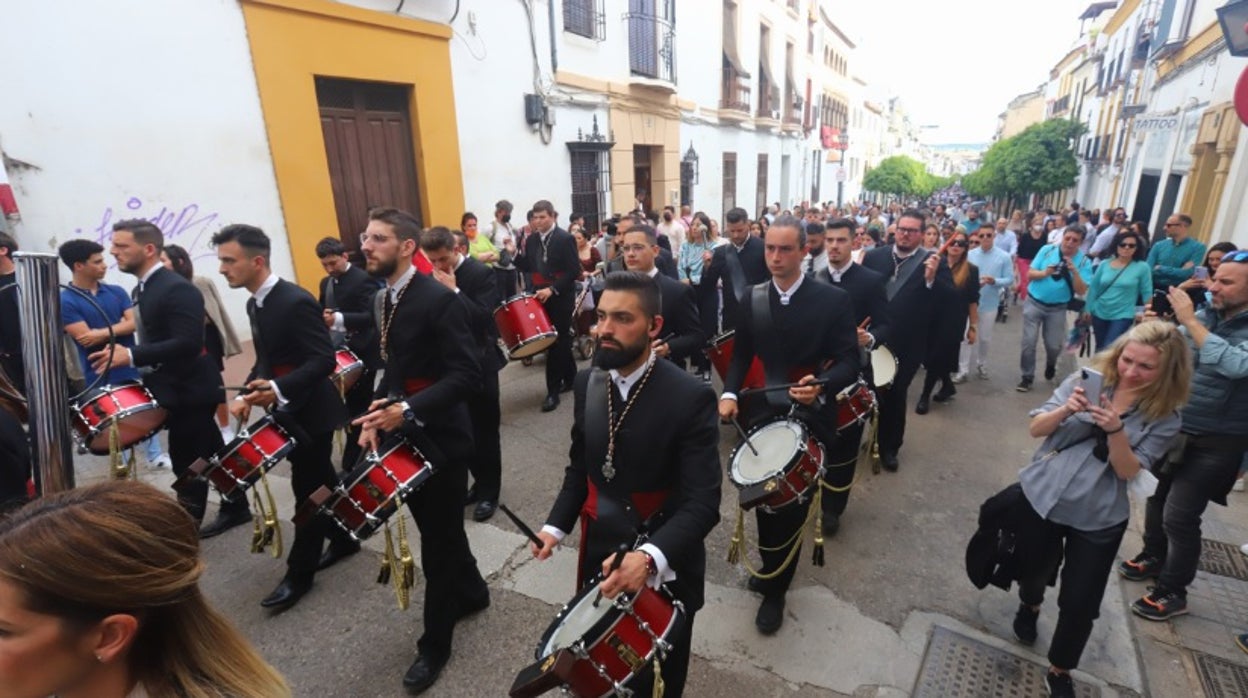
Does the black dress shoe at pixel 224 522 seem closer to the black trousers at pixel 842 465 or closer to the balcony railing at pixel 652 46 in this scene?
the black trousers at pixel 842 465

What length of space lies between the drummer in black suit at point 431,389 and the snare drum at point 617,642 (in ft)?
3.81

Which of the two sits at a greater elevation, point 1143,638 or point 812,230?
point 812,230

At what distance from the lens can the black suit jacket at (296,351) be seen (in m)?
3.41

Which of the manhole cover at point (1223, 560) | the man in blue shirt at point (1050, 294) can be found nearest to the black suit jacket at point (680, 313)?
the manhole cover at point (1223, 560)

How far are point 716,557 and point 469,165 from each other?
25.5 feet

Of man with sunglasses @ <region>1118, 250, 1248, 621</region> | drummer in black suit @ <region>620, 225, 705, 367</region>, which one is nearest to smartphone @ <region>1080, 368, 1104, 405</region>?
man with sunglasses @ <region>1118, 250, 1248, 621</region>

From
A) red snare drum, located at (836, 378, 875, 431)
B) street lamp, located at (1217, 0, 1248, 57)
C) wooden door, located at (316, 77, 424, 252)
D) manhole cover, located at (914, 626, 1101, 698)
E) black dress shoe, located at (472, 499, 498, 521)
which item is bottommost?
manhole cover, located at (914, 626, 1101, 698)

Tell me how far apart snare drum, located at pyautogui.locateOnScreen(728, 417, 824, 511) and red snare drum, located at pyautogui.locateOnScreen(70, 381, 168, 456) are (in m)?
3.65

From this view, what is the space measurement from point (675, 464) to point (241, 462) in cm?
256

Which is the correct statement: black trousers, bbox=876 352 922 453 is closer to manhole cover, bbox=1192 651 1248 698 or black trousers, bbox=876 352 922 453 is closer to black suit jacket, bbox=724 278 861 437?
black suit jacket, bbox=724 278 861 437

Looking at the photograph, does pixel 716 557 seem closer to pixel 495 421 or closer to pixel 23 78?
pixel 495 421

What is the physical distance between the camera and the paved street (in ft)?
9.85

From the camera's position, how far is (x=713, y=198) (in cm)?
1886

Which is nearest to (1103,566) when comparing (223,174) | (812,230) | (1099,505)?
(1099,505)
